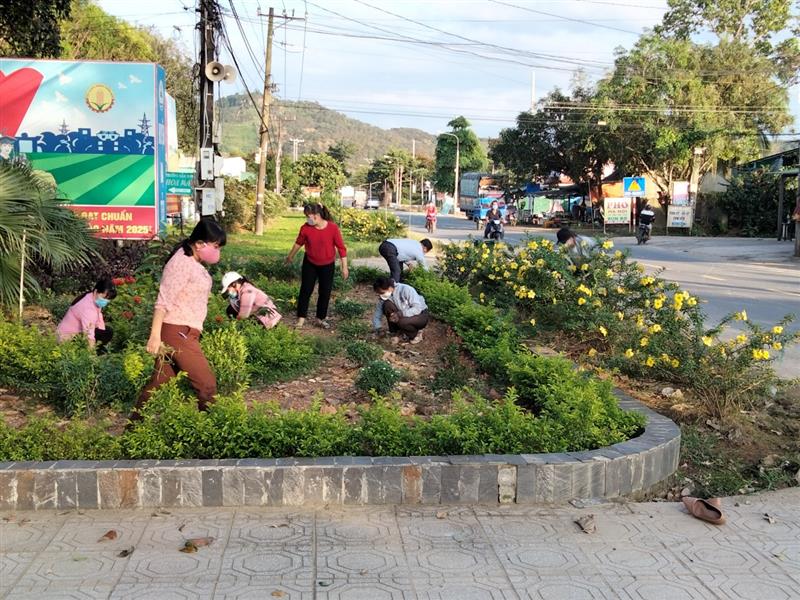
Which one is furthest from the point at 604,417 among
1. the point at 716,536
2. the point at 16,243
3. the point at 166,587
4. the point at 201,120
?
the point at 201,120

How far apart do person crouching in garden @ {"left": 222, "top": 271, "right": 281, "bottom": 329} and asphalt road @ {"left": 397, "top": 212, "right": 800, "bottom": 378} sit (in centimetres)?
385

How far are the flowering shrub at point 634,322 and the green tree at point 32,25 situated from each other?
32.9 feet

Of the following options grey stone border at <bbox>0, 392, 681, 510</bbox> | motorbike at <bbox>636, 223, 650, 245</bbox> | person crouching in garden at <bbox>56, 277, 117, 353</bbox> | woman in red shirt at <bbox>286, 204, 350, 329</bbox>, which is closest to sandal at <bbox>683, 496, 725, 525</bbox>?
grey stone border at <bbox>0, 392, 681, 510</bbox>

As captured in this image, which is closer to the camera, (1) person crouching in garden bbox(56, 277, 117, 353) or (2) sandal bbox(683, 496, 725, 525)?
(2) sandal bbox(683, 496, 725, 525)

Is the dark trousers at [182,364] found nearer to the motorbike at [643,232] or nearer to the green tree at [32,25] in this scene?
the green tree at [32,25]

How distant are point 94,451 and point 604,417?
306 centimetres

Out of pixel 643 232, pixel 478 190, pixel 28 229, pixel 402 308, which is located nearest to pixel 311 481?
pixel 402 308

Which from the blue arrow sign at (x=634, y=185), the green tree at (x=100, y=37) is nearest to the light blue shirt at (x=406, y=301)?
the green tree at (x=100, y=37)

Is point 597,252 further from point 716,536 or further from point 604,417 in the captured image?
point 716,536

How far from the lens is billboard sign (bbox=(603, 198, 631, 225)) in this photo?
37.3 m

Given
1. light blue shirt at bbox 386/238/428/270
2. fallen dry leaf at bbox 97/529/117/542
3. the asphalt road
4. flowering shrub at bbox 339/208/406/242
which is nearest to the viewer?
fallen dry leaf at bbox 97/529/117/542

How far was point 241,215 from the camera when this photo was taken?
88.7 ft

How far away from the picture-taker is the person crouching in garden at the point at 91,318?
21.5 feet

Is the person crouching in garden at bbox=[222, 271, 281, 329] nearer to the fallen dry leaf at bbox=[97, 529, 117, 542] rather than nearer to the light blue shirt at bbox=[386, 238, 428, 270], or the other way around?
the light blue shirt at bbox=[386, 238, 428, 270]
